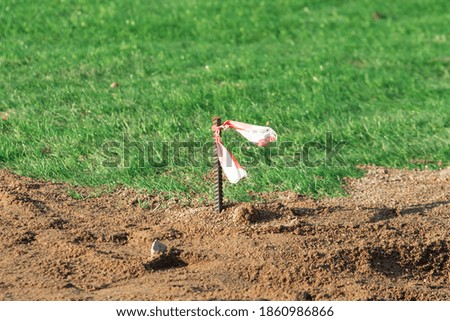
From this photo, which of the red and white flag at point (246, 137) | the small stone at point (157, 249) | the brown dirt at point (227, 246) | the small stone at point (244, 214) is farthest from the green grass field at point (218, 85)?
the small stone at point (157, 249)

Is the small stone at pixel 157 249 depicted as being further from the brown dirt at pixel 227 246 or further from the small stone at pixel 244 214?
the small stone at pixel 244 214

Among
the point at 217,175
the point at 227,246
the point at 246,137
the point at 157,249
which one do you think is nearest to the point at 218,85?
the point at 217,175

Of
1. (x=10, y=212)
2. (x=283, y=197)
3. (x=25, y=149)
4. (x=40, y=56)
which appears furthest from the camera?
(x=40, y=56)

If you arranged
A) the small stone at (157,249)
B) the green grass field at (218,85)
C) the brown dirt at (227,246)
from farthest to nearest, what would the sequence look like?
the green grass field at (218,85) < the small stone at (157,249) < the brown dirt at (227,246)

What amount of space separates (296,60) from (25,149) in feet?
11.9

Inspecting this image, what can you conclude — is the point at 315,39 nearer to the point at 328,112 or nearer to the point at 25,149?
the point at 328,112

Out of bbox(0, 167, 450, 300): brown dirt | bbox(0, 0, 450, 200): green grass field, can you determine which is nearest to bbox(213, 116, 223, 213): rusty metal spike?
bbox(0, 167, 450, 300): brown dirt

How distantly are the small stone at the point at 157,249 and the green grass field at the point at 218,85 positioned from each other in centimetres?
114

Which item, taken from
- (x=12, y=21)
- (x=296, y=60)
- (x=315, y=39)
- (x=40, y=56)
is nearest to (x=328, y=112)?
(x=296, y=60)

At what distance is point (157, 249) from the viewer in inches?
226

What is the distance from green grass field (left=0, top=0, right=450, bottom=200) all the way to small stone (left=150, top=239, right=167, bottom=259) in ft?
3.76

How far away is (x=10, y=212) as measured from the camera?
21.0 ft

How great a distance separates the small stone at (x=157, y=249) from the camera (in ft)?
18.7

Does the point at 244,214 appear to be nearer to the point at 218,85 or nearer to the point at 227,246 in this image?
→ the point at 227,246
